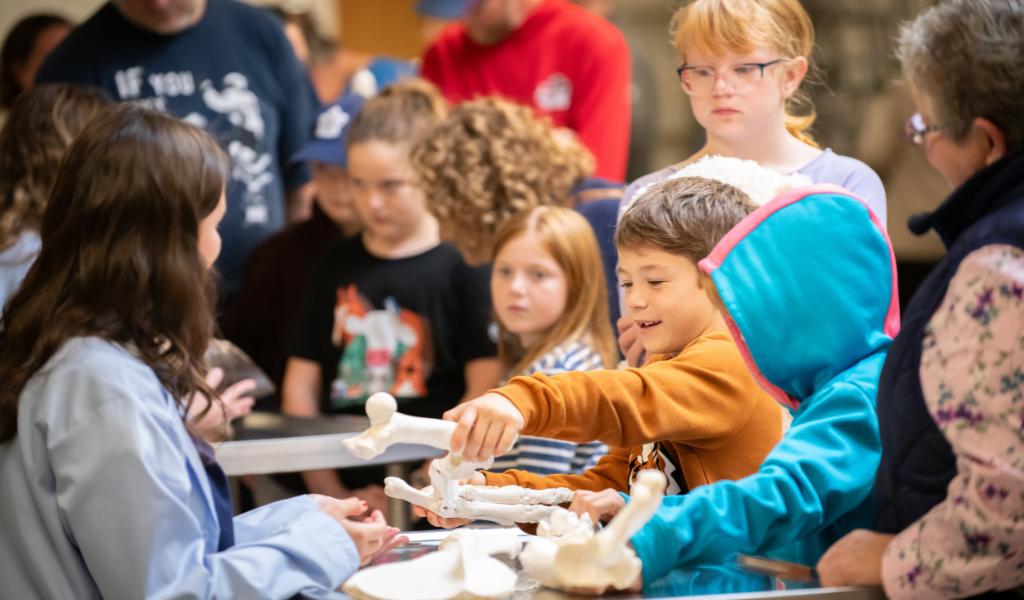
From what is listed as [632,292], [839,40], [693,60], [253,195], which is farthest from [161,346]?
[253,195]

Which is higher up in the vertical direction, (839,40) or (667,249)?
(839,40)

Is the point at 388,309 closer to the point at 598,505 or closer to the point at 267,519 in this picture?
the point at 267,519

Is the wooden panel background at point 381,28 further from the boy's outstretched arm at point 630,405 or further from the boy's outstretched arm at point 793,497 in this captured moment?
the boy's outstretched arm at point 793,497

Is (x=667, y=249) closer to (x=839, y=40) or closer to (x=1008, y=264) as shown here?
(x=1008, y=264)

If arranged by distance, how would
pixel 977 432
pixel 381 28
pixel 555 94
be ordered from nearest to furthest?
pixel 977 432 → pixel 555 94 → pixel 381 28

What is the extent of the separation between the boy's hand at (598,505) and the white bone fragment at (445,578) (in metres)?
0.09

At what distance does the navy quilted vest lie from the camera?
753 mm

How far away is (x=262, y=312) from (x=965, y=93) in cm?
175

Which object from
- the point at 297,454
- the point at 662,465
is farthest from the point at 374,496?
the point at 662,465

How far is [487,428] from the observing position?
2.60 feet

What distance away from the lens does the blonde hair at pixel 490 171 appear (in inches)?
70.6

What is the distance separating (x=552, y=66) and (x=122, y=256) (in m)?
1.38

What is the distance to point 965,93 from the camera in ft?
2.58

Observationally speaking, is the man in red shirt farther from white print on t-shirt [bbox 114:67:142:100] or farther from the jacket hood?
the jacket hood
